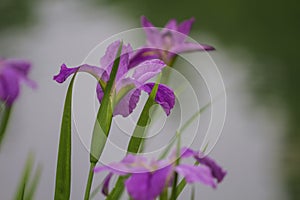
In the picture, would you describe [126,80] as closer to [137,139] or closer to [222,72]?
[137,139]

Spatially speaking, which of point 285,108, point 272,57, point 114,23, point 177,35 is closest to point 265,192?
point 285,108

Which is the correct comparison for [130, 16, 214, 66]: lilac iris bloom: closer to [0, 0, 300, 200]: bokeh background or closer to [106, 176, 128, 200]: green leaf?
[106, 176, 128, 200]: green leaf

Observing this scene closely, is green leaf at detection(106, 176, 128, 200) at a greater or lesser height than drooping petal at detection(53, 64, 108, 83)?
lesser

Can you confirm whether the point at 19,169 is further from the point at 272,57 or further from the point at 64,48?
the point at 272,57

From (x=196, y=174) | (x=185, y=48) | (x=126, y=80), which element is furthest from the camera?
(x=185, y=48)

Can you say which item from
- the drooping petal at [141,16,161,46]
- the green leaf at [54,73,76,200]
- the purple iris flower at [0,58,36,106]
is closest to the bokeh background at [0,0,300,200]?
the drooping petal at [141,16,161,46]

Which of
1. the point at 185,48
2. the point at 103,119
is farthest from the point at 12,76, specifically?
the point at 185,48

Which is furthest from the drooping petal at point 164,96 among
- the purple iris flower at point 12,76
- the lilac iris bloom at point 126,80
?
the purple iris flower at point 12,76
